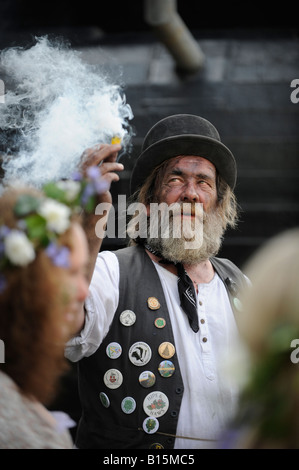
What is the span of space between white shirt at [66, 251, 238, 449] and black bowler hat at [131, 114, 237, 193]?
24.2 inches

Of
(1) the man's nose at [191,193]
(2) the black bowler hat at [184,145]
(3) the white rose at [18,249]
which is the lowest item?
(3) the white rose at [18,249]

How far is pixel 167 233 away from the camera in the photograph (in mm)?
2580

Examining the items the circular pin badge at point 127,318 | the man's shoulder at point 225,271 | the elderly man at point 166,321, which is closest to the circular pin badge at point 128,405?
the elderly man at point 166,321

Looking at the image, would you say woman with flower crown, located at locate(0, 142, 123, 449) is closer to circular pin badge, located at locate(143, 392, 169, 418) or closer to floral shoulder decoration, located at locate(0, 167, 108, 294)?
floral shoulder decoration, located at locate(0, 167, 108, 294)

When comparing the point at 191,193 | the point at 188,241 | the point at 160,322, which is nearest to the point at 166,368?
the point at 160,322

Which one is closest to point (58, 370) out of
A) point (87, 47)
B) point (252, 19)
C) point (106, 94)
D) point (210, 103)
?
point (106, 94)

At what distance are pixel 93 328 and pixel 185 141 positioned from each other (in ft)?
3.37

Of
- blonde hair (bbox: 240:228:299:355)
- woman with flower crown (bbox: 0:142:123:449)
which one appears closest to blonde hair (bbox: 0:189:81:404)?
woman with flower crown (bbox: 0:142:123:449)

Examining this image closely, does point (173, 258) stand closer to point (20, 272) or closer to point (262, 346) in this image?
point (20, 272)

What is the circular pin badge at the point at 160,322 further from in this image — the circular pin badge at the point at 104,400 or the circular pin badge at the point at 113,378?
the circular pin badge at the point at 104,400

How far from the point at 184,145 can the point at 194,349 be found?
99 centimetres

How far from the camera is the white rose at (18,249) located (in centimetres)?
125

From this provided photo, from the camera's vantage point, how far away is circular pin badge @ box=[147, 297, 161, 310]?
2.34 meters

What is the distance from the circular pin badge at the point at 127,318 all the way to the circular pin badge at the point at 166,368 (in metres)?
0.22
